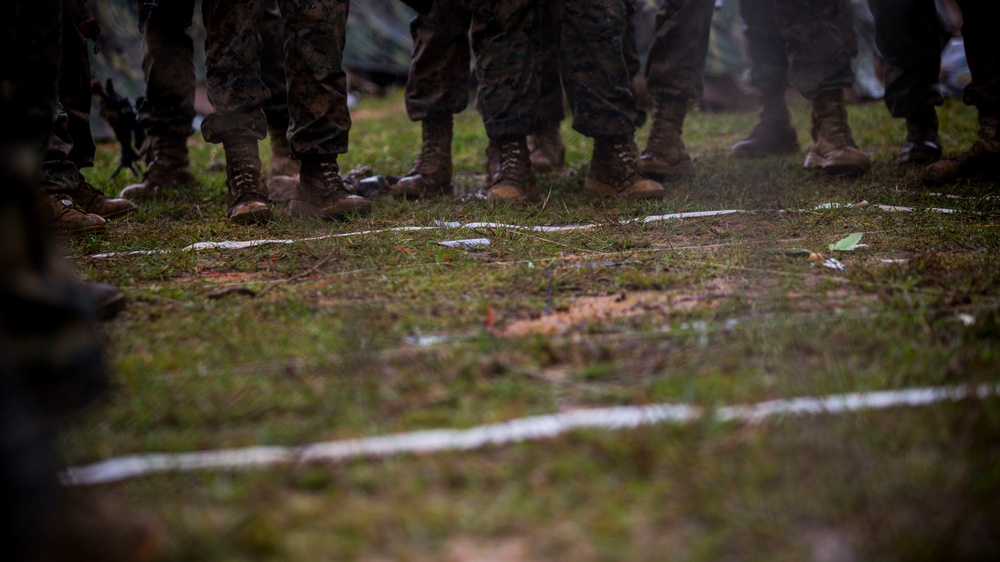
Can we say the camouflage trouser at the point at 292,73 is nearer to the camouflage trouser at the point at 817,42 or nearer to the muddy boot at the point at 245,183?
the muddy boot at the point at 245,183

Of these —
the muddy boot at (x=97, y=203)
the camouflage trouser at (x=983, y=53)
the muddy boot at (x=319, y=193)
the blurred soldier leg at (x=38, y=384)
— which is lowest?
the muddy boot at (x=97, y=203)

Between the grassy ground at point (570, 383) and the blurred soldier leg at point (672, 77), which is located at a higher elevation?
the blurred soldier leg at point (672, 77)

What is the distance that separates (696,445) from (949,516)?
12.7 inches

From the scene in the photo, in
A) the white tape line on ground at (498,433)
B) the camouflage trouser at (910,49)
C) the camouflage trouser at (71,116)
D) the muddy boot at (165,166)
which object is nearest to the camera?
the white tape line on ground at (498,433)

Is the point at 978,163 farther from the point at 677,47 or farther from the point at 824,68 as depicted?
the point at 677,47

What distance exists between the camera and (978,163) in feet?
10.4

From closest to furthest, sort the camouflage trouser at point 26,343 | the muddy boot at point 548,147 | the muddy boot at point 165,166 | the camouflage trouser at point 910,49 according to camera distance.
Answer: the camouflage trouser at point 26,343 → the camouflage trouser at point 910,49 → the muddy boot at point 165,166 → the muddy boot at point 548,147

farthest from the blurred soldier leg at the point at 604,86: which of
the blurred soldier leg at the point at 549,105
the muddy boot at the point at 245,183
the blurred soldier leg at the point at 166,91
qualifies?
the blurred soldier leg at the point at 166,91

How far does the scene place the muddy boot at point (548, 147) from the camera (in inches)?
154

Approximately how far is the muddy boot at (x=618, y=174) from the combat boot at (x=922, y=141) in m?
1.31

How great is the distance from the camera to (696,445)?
113cm

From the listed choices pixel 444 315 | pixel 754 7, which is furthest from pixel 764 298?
pixel 754 7

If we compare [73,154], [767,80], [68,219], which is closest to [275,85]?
[73,154]

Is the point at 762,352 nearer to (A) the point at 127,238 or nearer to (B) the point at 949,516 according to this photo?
(B) the point at 949,516
